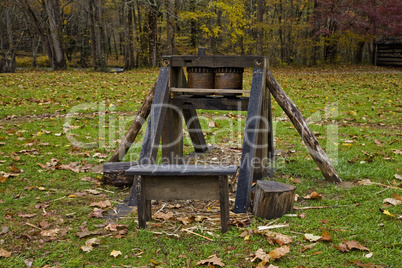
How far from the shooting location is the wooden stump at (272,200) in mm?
3746

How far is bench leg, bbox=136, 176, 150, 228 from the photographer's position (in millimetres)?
3572

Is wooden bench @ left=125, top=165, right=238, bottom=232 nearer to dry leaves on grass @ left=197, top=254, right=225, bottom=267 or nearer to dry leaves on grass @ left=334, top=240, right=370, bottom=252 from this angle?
dry leaves on grass @ left=197, top=254, right=225, bottom=267

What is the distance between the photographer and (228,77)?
4.83m

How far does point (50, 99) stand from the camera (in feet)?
37.0

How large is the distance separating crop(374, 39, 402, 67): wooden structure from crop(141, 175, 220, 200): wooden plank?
24596 millimetres

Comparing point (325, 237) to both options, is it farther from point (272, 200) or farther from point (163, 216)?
point (163, 216)

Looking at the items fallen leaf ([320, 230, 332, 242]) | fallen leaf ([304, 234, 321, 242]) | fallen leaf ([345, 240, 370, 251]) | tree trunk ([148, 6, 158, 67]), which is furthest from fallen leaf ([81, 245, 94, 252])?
tree trunk ([148, 6, 158, 67])

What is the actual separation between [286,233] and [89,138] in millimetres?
5097

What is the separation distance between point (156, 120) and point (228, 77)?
3.62 ft

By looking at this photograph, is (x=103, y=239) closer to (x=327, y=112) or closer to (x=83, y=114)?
(x=83, y=114)

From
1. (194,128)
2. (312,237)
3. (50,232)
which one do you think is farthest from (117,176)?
(312,237)

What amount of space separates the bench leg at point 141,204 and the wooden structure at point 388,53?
24.9m

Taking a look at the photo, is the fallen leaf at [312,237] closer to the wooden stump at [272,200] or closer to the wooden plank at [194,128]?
the wooden stump at [272,200]

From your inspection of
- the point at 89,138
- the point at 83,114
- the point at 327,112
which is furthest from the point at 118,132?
the point at 327,112
